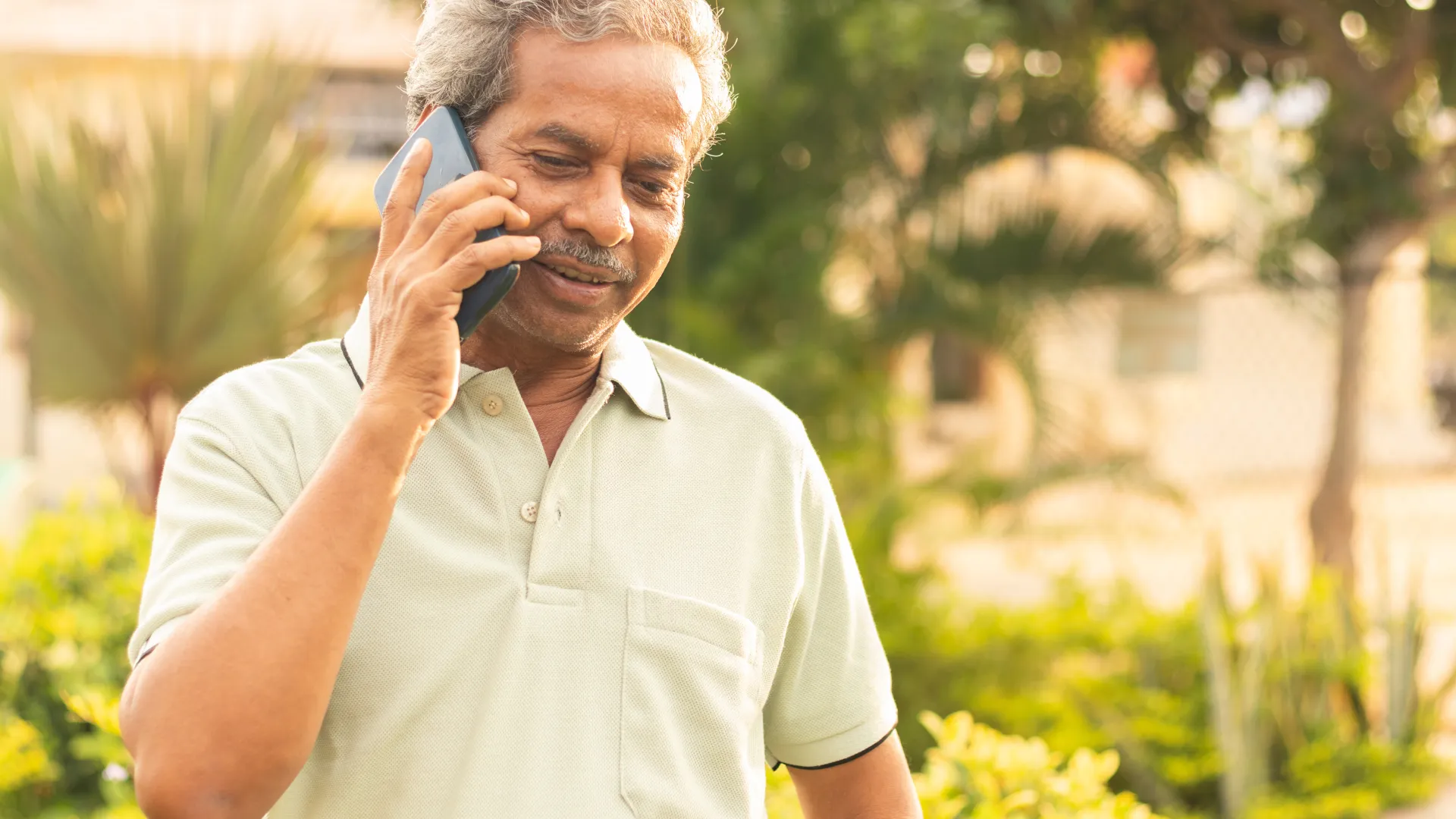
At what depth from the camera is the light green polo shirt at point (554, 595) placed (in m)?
1.26

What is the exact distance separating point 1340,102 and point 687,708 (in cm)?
520

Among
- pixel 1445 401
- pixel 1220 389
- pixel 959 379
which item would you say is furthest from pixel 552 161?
pixel 1445 401

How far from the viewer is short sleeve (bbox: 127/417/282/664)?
118 centimetres

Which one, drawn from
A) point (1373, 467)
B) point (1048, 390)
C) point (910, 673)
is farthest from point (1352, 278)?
point (1373, 467)

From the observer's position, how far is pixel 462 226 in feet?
3.99

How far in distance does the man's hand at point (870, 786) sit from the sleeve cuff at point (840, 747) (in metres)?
0.01

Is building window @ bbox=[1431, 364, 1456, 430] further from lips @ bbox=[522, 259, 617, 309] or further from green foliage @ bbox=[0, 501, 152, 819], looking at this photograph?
lips @ bbox=[522, 259, 617, 309]

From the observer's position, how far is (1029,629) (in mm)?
4797

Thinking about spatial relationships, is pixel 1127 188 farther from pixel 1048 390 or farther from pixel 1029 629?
pixel 1029 629

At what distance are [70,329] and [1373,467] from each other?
12.3 metres

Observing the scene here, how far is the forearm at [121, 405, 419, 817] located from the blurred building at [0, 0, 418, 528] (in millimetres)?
2293

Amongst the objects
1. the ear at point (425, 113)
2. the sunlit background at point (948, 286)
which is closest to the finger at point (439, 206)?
the ear at point (425, 113)

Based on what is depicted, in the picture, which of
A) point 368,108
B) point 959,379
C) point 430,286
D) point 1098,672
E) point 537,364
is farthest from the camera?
point 959,379

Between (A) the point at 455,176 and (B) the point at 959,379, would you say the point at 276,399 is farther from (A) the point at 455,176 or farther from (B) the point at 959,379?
(B) the point at 959,379
